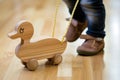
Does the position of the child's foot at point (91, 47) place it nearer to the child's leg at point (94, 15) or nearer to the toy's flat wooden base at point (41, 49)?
the child's leg at point (94, 15)

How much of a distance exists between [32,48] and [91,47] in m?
0.34

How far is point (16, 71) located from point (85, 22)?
479 millimetres

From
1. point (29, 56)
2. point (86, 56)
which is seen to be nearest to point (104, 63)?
point (86, 56)

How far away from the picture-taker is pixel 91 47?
1.31m

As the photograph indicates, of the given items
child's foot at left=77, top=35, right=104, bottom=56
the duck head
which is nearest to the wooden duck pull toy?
the duck head

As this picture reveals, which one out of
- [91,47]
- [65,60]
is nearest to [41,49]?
[65,60]

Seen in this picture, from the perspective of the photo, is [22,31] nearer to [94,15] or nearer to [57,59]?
[57,59]

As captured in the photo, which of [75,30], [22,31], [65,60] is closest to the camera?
[22,31]

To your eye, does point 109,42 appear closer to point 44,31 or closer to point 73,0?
point 73,0

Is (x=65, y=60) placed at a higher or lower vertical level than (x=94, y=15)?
lower

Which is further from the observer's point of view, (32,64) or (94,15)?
(94,15)

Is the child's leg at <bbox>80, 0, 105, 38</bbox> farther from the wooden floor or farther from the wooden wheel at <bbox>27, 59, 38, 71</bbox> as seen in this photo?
the wooden wheel at <bbox>27, 59, 38, 71</bbox>

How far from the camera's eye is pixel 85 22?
1399 mm

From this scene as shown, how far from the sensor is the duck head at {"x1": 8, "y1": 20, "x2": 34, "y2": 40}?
1.09 metres
